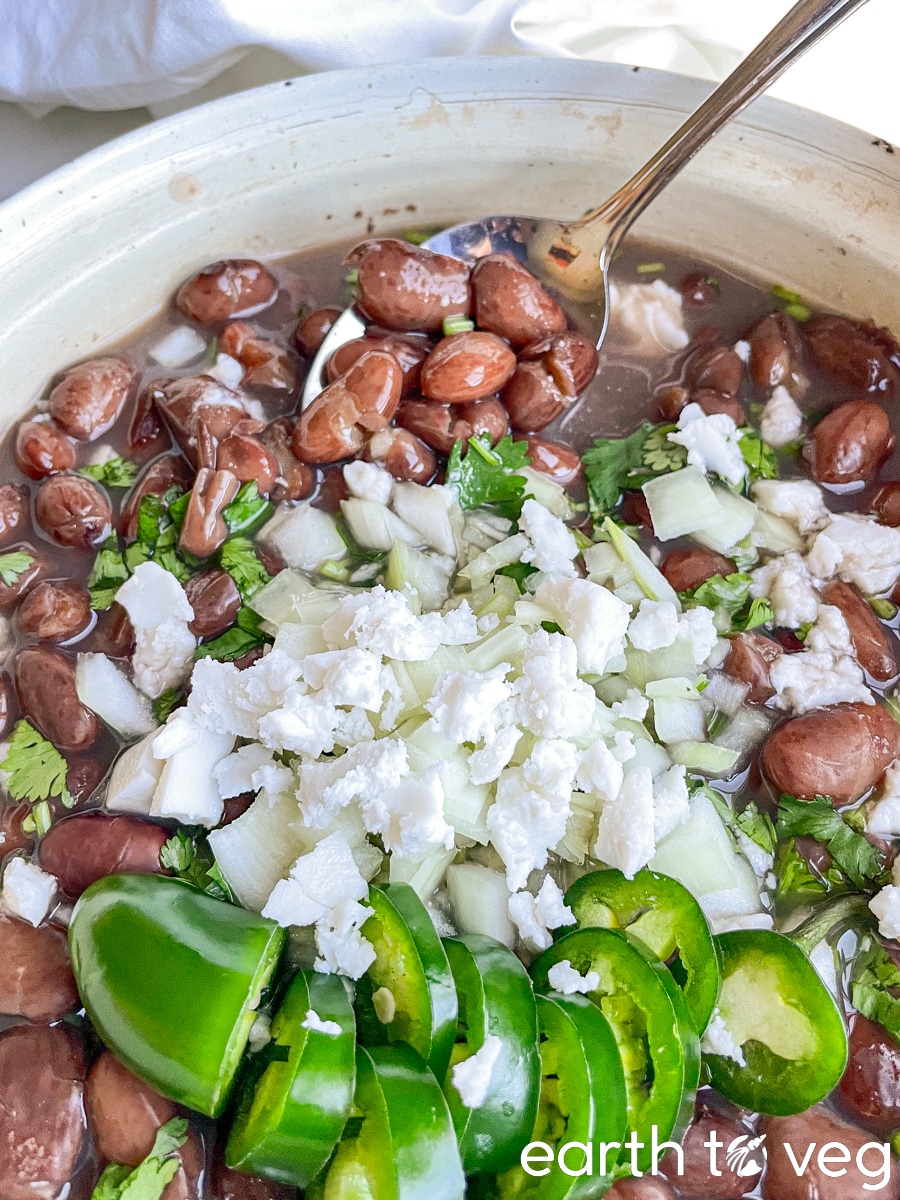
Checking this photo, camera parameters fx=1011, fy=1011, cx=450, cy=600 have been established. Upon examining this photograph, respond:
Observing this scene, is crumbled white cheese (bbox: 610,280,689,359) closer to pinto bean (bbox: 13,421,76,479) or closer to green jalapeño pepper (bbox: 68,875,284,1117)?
pinto bean (bbox: 13,421,76,479)

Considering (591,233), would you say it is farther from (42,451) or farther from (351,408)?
(42,451)

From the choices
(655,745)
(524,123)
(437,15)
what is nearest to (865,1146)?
(655,745)

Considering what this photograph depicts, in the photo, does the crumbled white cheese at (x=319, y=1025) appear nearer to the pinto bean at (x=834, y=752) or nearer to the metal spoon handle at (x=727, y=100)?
the pinto bean at (x=834, y=752)

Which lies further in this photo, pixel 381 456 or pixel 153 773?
pixel 381 456

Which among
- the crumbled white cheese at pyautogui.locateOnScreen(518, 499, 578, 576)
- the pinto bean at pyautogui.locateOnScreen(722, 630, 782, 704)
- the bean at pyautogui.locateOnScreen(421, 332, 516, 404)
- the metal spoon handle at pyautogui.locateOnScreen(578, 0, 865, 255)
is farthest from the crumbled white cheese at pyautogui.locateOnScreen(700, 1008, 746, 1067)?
the metal spoon handle at pyautogui.locateOnScreen(578, 0, 865, 255)

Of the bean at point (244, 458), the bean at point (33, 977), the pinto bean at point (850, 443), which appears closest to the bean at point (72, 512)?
the bean at point (244, 458)

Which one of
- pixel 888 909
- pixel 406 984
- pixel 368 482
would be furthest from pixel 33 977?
pixel 888 909

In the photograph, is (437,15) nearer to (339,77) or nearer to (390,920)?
(339,77)

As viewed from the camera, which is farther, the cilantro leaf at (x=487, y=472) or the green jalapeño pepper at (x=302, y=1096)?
the cilantro leaf at (x=487, y=472)
